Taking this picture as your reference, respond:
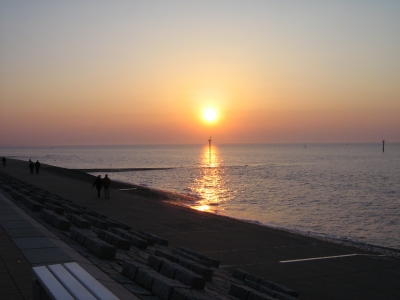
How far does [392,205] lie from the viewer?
38375mm

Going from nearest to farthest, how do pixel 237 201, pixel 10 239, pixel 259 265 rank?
pixel 10 239 < pixel 259 265 < pixel 237 201

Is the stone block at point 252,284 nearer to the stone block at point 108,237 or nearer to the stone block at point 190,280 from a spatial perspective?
the stone block at point 190,280

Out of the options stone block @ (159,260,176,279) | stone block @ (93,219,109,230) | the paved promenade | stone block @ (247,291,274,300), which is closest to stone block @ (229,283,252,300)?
stone block @ (247,291,274,300)

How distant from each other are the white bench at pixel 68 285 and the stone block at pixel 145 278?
153cm

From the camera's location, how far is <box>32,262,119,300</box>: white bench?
12.7 ft

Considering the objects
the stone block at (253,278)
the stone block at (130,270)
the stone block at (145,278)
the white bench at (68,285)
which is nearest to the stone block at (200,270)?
the stone block at (253,278)

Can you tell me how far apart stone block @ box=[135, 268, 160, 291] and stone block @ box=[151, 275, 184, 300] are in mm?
98

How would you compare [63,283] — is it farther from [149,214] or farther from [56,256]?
[149,214]

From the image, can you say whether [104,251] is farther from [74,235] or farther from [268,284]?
[268,284]

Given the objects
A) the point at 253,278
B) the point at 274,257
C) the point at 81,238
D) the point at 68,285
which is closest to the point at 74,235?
the point at 81,238

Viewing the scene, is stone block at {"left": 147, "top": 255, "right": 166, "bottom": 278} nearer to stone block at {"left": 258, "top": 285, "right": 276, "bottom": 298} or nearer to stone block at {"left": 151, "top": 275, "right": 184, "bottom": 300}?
stone block at {"left": 151, "top": 275, "right": 184, "bottom": 300}

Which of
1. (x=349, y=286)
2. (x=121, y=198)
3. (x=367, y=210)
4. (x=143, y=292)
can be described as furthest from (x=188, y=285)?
(x=367, y=210)

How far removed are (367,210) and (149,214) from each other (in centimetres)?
1934

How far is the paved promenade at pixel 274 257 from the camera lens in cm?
1128
